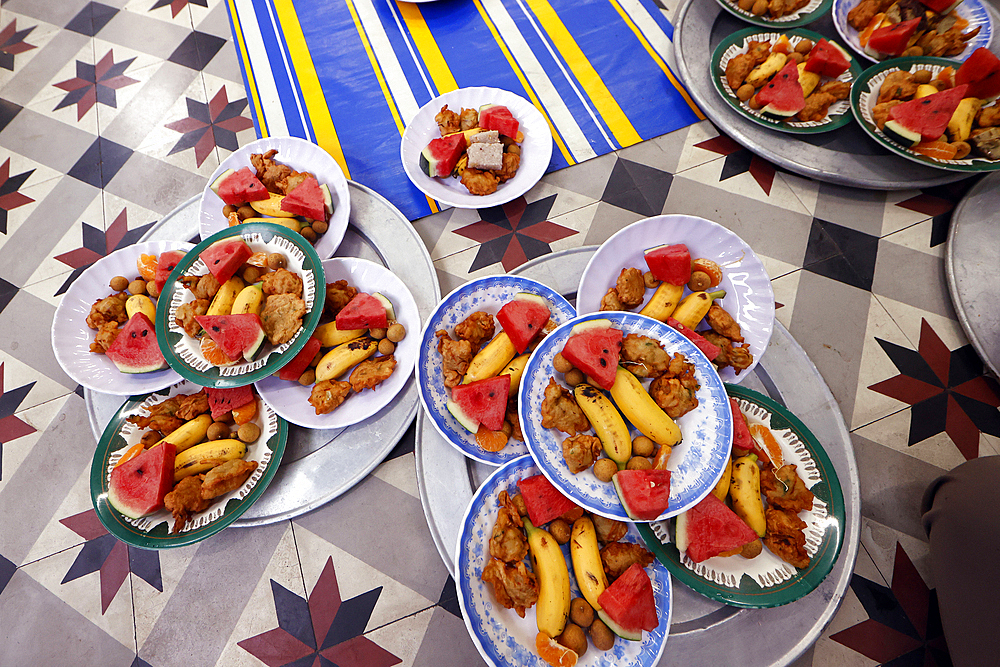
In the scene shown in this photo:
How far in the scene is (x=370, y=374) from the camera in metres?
2.22

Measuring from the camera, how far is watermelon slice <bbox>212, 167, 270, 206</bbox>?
2.51m

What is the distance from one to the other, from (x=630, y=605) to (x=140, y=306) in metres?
2.67

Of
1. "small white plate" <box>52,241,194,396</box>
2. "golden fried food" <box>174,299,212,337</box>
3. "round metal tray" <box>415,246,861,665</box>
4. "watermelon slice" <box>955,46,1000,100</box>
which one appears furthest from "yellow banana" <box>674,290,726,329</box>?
"small white plate" <box>52,241,194,396</box>

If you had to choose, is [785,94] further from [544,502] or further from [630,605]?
[630,605]

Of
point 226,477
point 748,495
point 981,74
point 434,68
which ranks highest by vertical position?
point 434,68

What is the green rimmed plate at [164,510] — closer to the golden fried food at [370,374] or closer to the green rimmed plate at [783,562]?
the golden fried food at [370,374]

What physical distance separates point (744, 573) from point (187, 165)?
4146 mm

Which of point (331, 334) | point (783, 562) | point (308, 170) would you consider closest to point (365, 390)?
point (331, 334)

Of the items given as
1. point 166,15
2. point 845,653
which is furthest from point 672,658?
point 166,15

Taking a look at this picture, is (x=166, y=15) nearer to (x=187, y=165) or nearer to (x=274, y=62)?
(x=274, y=62)

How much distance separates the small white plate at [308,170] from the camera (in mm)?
2576

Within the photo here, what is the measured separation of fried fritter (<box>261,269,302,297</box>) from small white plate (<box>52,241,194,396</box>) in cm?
68

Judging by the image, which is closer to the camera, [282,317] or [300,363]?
[282,317]

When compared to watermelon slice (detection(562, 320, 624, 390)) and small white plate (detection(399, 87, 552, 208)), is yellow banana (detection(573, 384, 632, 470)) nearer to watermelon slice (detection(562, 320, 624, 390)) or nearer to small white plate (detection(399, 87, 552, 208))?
watermelon slice (detection(562, 320, 624, 390))
